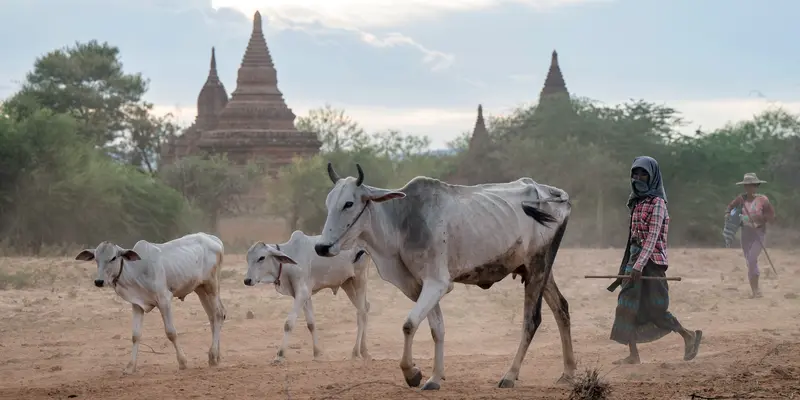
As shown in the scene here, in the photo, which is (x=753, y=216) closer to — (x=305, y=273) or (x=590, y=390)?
(x=305, y=273)

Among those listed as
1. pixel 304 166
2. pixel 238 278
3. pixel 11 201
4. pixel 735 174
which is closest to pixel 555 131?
pixel 735 174

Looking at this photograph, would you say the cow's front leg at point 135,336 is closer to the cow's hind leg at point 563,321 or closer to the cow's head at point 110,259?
the cow's head at point 110,259

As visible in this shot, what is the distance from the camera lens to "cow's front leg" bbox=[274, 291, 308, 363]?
10.8 metres

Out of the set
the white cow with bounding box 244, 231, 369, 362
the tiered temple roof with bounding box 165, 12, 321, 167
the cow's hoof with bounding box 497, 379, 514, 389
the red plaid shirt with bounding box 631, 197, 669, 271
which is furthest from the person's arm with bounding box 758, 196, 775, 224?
the tiered temple roof with bounding box 165, 12, 321, 167

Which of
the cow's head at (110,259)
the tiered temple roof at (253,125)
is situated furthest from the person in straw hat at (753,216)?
the tiered temple roof at (253,125)

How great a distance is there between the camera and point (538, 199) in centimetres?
870

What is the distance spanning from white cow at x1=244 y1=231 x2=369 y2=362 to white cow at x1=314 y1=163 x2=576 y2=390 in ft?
9.23

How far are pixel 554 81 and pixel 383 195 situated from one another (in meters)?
41.1

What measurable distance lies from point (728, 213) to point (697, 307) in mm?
1251

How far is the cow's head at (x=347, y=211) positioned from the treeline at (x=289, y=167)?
1812cm

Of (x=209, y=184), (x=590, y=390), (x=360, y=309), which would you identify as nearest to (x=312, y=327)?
(x=360, y=309)

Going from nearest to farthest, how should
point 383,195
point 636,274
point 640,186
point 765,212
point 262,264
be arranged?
point 383,195 < point 636,274 < point 640,186 < point 262,264 < point 765,212

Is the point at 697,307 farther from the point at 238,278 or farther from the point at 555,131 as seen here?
the point at 555,131

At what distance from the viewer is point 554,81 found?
1896 inches
